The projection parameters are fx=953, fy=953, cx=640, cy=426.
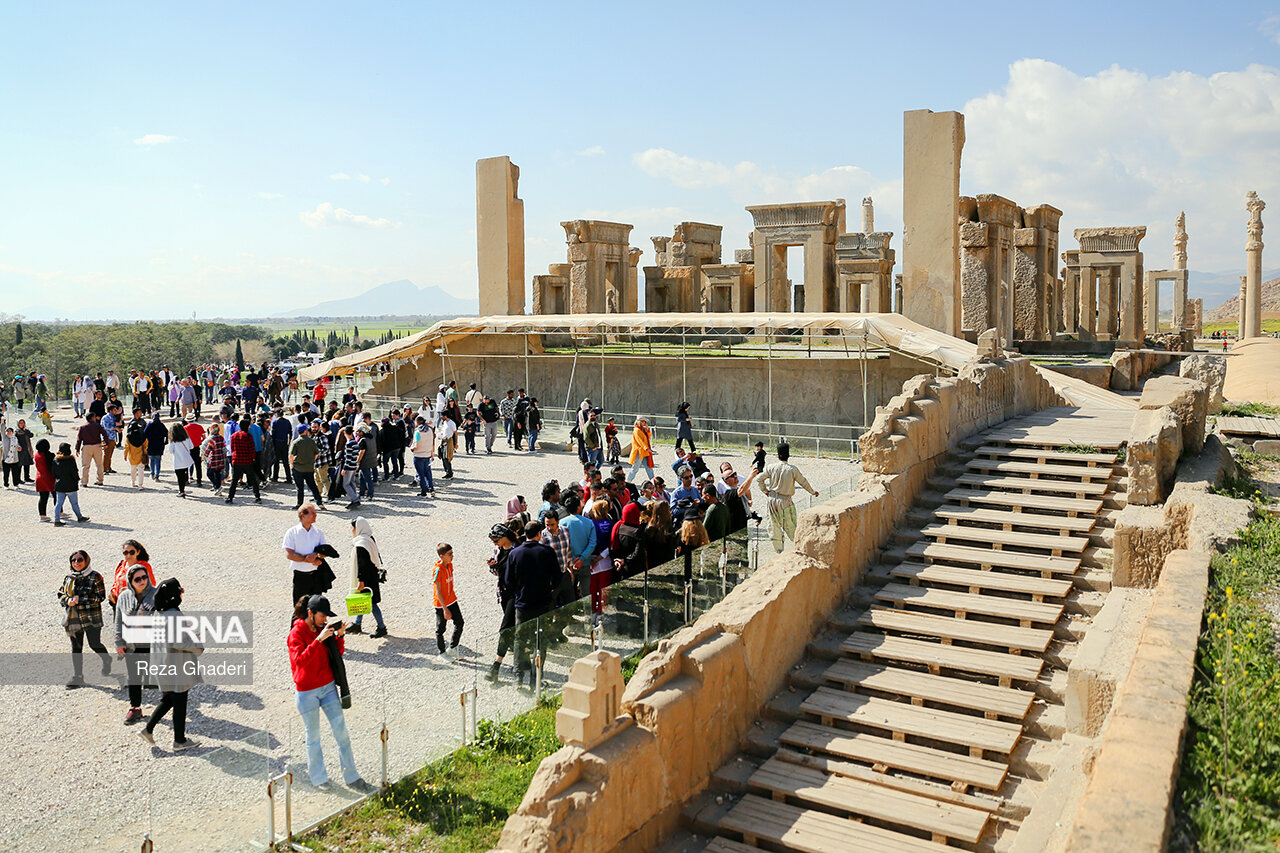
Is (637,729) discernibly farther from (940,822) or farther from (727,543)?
(727,543)

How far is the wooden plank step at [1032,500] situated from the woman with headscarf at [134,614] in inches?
293

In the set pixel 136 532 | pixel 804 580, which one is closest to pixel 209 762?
pixel 804 580

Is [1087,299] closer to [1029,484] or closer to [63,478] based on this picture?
[1029,484]

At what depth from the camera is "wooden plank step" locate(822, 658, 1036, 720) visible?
677 centimetres

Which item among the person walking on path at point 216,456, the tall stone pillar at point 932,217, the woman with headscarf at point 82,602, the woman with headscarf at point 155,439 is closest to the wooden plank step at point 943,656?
the woman with headscarf at point 82,602

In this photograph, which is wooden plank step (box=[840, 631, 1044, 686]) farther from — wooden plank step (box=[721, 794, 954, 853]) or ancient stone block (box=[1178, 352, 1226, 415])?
ancient stone block (box=[1178, 352, 1226, 415])

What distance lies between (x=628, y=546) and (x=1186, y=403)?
19.8ft

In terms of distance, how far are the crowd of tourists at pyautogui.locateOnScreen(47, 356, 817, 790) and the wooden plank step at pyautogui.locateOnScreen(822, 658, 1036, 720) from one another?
2.47 meters

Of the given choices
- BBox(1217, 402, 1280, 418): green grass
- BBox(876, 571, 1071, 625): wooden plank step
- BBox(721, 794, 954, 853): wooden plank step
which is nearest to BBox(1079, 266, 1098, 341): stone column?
BBox(1217, 402, 1280, 418): green grass

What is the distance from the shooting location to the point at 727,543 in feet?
32.7

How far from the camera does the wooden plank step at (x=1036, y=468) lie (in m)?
9.64

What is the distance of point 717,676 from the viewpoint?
6.69 m

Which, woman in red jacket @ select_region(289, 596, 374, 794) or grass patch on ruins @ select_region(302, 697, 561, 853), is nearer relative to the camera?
grass patch on ruins @ select_region(302, 697, 561, 853)

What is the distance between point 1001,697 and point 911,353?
1279 cm
